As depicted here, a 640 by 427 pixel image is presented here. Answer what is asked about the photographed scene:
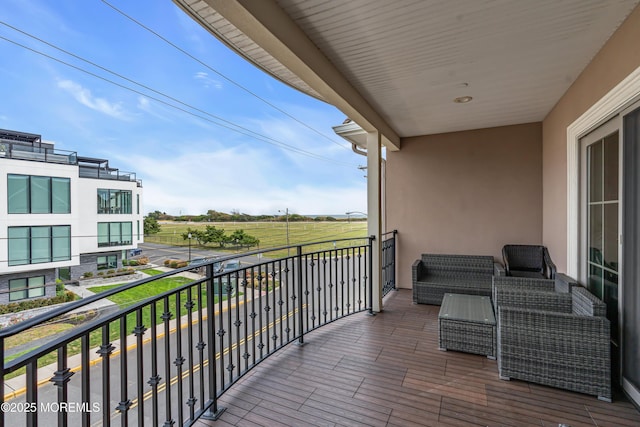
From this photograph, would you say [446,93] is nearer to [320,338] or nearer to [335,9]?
[335,9]

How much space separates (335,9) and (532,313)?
247cm

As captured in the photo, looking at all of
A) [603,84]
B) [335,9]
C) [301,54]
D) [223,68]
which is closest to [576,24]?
[603,84]

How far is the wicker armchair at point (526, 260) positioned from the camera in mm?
3934

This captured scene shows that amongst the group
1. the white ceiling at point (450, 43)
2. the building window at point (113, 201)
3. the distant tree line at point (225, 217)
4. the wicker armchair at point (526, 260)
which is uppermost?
the white ceiling at point (450, 43)

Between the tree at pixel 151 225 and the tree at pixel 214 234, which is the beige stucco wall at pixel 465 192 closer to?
the tree at pixel 214 234

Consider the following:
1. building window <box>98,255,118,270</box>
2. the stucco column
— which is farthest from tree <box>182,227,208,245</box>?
the stucco column

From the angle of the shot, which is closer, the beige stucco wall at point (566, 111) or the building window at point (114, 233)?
the beige stucco wall at point (566, 111)

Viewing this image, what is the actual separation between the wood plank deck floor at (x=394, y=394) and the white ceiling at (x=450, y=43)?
98.7 inches

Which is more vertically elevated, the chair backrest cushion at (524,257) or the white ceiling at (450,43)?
the white ceiling at (450,43)

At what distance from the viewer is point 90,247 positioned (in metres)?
5.99

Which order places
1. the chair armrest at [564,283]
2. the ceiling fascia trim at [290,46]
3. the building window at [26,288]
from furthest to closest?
the building window at [26,288] < the chair armrest at [564,283] < the ceiling fascia trim at [290,46]

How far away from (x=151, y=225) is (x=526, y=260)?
22.6ft

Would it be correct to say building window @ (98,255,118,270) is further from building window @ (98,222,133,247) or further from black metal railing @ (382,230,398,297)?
black metal railing @ (382,230,398,297)

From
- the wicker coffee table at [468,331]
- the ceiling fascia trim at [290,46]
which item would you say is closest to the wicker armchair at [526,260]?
the wicker coffee table at [468,331]
